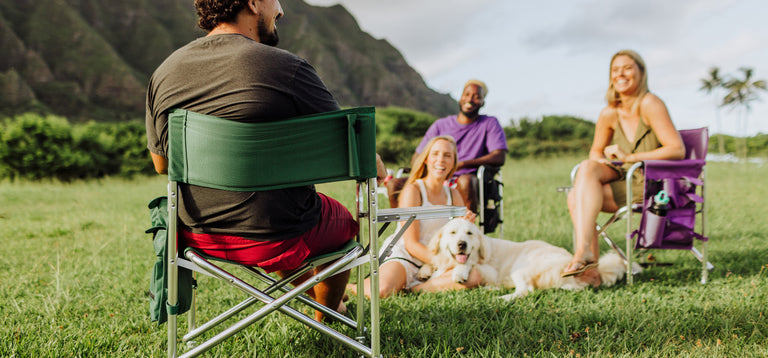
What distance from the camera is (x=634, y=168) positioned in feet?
9.90

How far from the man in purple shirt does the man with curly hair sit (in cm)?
275

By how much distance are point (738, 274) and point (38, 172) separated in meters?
16.7

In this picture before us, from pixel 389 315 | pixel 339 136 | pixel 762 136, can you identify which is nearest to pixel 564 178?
pixel 389 315

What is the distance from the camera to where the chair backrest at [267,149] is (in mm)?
1425

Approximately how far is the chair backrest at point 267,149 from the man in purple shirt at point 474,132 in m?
2.76

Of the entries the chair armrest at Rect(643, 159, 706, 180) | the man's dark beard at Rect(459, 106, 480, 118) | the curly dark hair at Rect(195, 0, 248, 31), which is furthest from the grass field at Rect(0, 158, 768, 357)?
the man's dark beard at Rect(459, 106, 480, 118)

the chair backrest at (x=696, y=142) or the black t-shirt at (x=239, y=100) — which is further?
the chair backrest at (x=696, y=142)

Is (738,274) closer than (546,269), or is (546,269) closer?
(546,269)

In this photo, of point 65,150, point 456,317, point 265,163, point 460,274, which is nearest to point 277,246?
point 265,163

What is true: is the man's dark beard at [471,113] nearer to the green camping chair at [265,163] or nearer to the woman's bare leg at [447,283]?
the woman's bare leg at [447,283]

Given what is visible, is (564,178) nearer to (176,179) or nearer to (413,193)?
(413,193)

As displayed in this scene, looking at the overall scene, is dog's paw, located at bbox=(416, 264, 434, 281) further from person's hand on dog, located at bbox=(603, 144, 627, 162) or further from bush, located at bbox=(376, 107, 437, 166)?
bush, located at bbox=(376, 107, 437, 166)

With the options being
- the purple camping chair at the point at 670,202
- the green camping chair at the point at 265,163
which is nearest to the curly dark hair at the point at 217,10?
the green camping chair at the point at 265,163

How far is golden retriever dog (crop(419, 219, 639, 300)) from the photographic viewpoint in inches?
114
